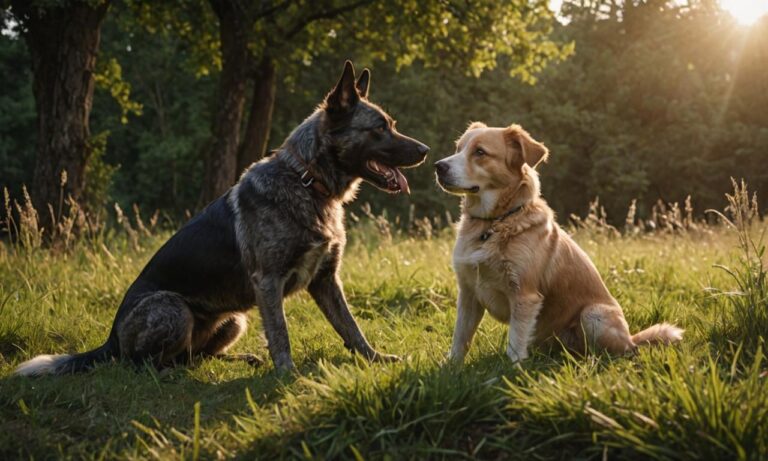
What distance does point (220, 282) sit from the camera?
5020mm

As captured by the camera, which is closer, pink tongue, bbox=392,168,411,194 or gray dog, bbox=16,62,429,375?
gray dog, bbox=16,62,429,375

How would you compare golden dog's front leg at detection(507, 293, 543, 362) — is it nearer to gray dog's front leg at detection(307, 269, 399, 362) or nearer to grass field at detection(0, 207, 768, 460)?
grass field at detection(0, 207, 768, 460)

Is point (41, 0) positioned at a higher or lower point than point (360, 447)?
higher

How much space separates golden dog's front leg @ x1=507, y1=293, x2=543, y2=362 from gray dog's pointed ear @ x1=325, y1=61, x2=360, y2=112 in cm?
202

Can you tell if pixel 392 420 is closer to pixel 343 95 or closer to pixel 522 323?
pixel 522 323

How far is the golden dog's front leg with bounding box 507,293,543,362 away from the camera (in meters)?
4.13

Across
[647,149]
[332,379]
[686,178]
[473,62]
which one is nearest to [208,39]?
[473,62]

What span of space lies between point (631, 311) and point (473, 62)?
32.9 ft

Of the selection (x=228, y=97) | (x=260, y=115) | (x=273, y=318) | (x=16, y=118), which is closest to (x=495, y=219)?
(x=273, y=318)

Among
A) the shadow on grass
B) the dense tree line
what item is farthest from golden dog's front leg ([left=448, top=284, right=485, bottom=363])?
the dense tree line

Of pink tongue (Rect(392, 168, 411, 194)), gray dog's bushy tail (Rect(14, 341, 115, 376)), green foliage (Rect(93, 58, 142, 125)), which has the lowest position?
gray dog's bushy tail (Rect(14, 341, 115, 376))

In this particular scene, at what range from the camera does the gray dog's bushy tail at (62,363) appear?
4.48 m

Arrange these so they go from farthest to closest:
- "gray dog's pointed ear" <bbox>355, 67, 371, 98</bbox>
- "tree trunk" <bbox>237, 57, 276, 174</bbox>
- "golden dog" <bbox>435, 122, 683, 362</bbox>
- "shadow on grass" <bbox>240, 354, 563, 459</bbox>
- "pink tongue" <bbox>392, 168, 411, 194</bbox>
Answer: "tree trunk" <bbox>237, 57, 276, 174</bbox>, "gray dog's pointed ear" <bbox>355, 67, 371, 98</bbox>, "pink tongue" <bbox>392, 168, 411, 194</bbox>, "golden dog" <bbox>435, 122, 683, 362</bbox>, "shadow on grass" <bbox>240, 354, 563, 459</bbox>

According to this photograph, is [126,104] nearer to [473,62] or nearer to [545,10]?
[473,62]
